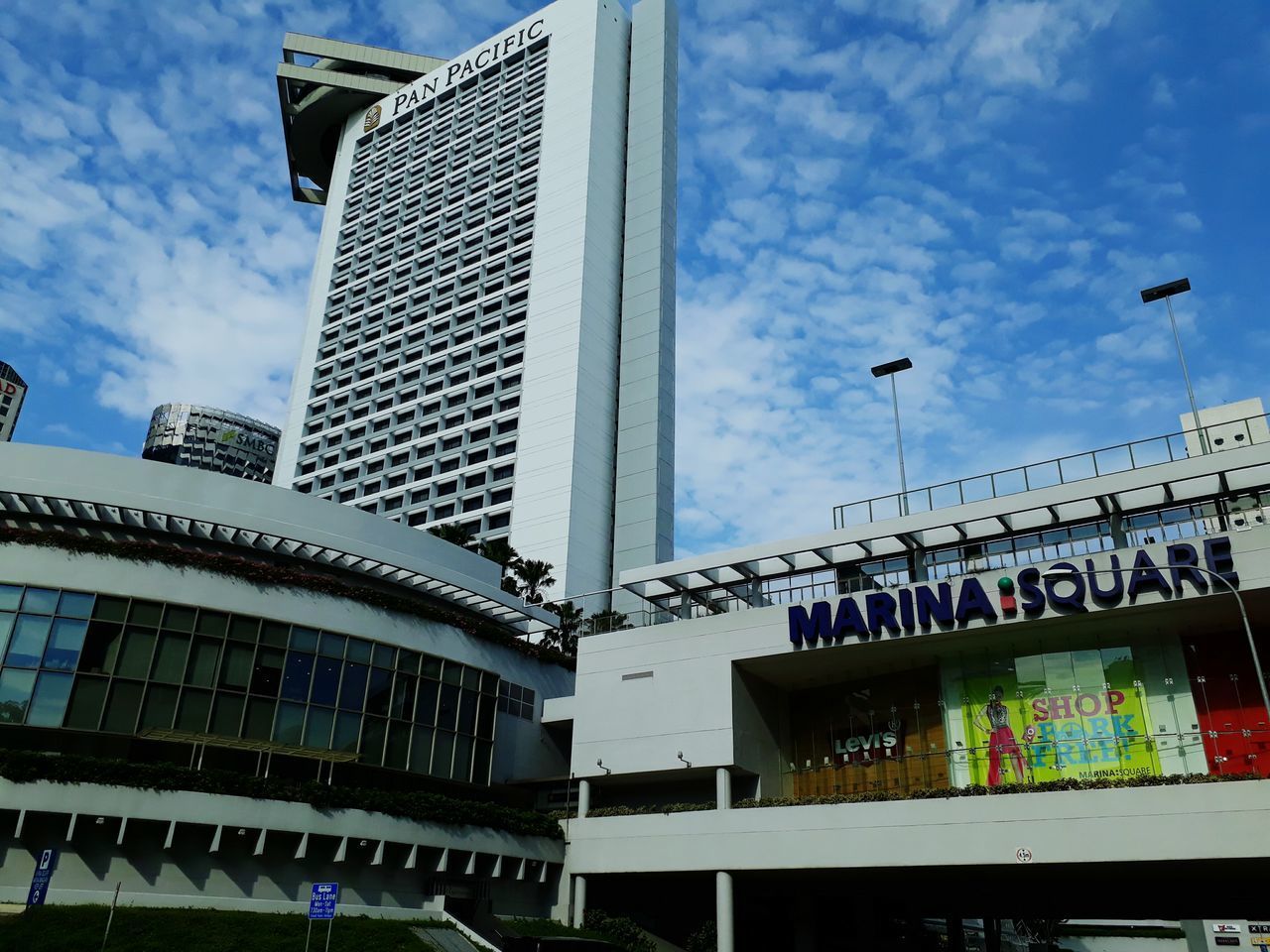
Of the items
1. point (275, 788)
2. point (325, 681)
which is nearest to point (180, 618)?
point (325, 681)

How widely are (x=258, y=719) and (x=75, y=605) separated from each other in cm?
743

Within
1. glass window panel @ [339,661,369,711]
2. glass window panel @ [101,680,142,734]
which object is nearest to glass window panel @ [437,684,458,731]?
glass window panel @ [339,661,369,711]

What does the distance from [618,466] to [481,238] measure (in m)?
36.6

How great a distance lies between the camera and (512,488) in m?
96.4

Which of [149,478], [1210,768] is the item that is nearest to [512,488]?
[149,478]

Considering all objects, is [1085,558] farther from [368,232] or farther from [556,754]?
[368,232]

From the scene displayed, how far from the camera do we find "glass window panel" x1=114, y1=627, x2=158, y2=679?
35.7 m

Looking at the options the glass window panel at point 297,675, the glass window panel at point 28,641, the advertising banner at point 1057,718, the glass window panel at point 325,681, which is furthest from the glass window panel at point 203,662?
the advertising banner at point 1057,718

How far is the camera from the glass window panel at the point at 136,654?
117ft

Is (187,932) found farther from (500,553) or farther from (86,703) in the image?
(500,553)

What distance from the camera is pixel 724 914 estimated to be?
3819cm

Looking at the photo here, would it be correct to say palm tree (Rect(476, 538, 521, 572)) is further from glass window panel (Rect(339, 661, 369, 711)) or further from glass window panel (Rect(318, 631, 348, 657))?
glass window panel (Rect(318, 631, 348, 657))

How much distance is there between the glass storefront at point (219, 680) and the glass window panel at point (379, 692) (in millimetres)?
45

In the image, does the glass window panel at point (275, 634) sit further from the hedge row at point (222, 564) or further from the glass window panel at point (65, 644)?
the glass window panel at point (65, 644)
